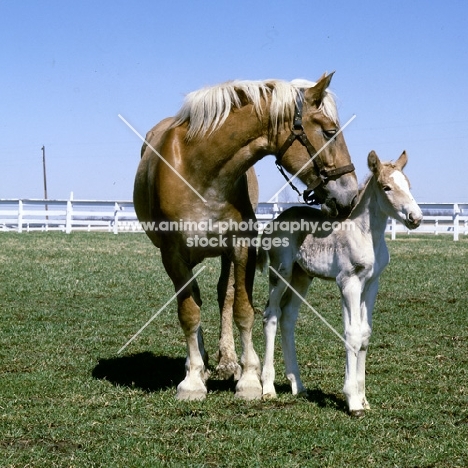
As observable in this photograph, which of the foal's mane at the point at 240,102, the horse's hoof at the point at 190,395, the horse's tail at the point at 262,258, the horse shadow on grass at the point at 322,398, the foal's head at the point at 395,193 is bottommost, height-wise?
the horse shadow on grass at the point at 322,398

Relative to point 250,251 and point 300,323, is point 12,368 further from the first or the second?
point 300,323

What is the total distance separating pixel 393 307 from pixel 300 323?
72.7 inches

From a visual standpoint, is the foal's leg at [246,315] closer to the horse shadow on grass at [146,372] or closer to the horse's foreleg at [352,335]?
the horse shadow on grass at [146,372]

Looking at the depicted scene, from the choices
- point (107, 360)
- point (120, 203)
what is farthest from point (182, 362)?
point (120, 203)

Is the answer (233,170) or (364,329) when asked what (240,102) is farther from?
(364,329)

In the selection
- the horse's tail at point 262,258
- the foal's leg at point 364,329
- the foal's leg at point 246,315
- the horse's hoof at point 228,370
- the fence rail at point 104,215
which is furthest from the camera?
the fence rail at point 104,215

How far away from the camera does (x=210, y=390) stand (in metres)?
5.82

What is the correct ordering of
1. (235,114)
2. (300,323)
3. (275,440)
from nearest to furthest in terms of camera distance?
(275,440), (235,114), (300,323)

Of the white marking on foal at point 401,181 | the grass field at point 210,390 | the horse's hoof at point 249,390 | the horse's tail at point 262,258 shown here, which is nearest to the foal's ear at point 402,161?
the white marking on foal at point 401,181

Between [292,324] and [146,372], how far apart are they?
1.71m

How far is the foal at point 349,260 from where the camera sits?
195 inches

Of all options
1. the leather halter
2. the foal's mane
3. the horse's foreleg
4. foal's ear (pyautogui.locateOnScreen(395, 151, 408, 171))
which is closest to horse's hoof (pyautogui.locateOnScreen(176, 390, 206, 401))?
the horse's foreleg

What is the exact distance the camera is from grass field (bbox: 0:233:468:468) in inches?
160

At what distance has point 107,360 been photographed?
696cm
